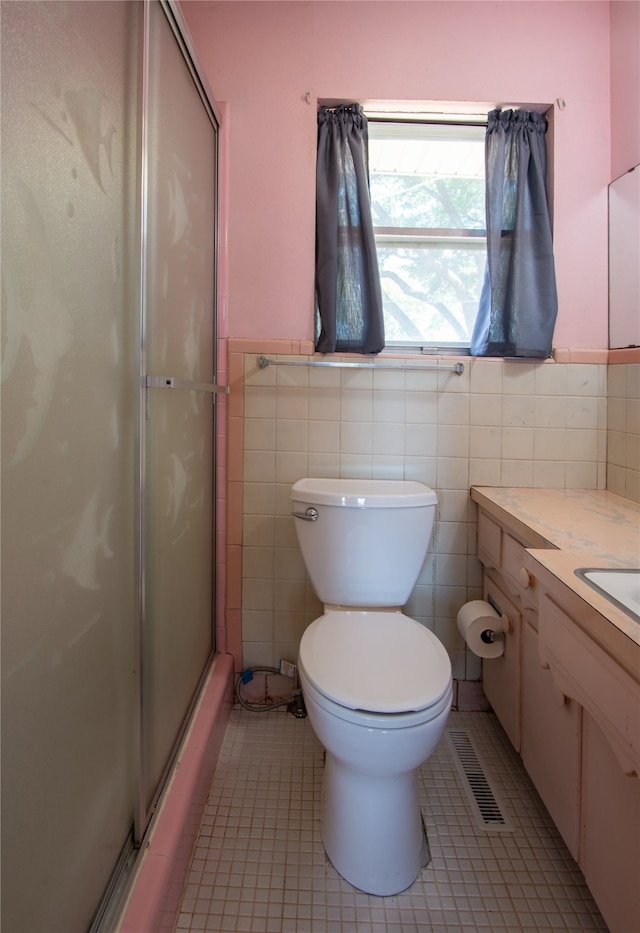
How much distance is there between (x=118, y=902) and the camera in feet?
2.89

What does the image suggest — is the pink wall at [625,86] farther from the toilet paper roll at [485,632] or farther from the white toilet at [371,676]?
the toilet paper roll at [485,632]

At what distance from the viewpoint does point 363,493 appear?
151cm

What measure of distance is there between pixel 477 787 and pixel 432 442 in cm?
107

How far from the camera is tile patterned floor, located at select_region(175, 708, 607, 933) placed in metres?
1.05

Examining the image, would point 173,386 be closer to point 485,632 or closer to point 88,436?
point 88,436

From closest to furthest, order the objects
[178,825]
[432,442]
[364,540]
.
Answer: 1. [178,825]
2. [364,540]
3. [432,442]

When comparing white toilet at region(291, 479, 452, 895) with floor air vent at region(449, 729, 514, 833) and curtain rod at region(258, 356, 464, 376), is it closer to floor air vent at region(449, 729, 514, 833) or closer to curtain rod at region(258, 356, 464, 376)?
floor air vent at region(449, 729, 514, 833)

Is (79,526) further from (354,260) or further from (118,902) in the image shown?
(354,260)

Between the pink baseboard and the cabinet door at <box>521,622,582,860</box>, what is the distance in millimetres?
855

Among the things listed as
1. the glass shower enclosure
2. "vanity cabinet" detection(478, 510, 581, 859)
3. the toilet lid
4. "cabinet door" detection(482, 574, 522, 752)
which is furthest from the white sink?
the glass shower enclosure

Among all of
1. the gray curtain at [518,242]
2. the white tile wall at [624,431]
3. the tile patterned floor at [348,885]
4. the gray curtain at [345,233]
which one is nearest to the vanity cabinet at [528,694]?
the tile patterned floor at [348,885]

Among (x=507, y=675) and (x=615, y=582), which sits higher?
(x=615, y=582)

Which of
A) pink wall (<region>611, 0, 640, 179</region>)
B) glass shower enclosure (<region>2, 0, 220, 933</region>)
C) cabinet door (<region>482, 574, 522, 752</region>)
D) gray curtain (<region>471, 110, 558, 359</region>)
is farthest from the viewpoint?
gray curtain (<region>471, 110, 558, 359</region>)

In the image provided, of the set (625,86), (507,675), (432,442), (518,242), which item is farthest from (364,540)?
(625,86)
